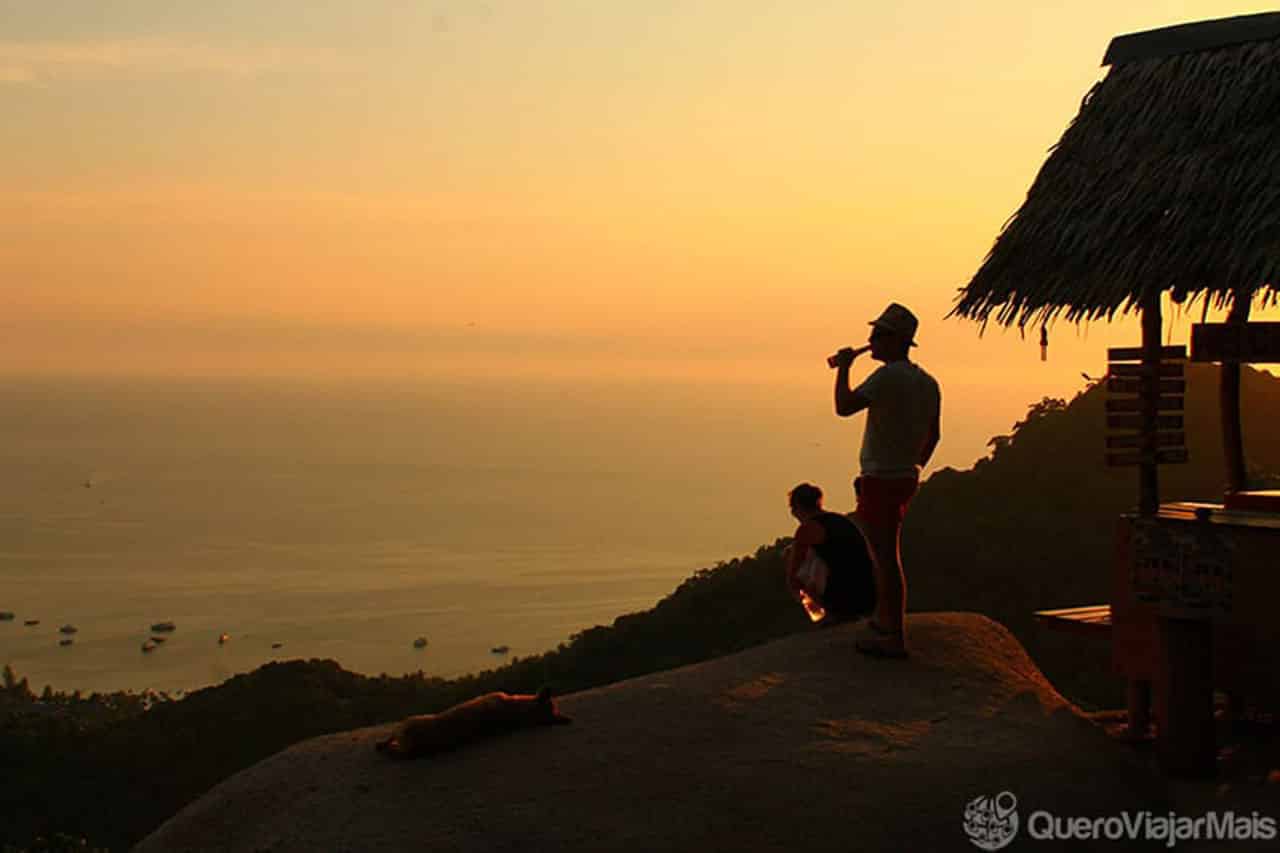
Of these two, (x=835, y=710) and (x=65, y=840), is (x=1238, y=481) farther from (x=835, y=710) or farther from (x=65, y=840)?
(x=65, y=840)

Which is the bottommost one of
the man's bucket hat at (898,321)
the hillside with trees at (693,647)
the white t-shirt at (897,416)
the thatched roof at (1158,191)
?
the hillside with trees at (693,647)

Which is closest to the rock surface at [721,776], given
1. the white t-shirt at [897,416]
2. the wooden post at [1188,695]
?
the wooden post at [1188,695]

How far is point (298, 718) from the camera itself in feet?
107

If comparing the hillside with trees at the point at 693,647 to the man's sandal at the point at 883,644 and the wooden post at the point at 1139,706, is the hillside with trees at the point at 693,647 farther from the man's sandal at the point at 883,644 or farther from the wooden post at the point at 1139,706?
the man's sandal at the point at 883,644

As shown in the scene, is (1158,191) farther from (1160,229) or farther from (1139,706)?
(1139,706)

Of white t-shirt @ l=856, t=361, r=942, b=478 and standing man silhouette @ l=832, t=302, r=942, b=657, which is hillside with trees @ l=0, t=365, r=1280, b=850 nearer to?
standing man silhouette @ l=832, t=302, r=942, b=657

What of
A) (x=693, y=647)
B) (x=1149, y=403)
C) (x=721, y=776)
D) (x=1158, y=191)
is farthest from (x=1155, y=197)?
(x=693, y=647)

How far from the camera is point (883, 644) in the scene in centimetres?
954

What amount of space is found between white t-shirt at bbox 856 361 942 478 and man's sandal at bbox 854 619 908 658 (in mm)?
1058

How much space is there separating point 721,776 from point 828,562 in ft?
9.60

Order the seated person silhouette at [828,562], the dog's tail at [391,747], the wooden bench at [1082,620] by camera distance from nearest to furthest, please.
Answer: the dog's tail at [391,747]
the wooden bench at [1082,620]
the seated person silhouette at [828,562]

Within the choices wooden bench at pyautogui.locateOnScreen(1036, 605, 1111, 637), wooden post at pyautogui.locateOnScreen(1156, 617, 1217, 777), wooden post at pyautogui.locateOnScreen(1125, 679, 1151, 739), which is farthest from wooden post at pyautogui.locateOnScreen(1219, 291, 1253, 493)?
wooden post at pyautogui.locateOnScreen(1156, 617, 1217, 777)

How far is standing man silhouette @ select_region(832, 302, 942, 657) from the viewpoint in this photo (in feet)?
30.1

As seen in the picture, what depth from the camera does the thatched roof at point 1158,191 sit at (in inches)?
348
